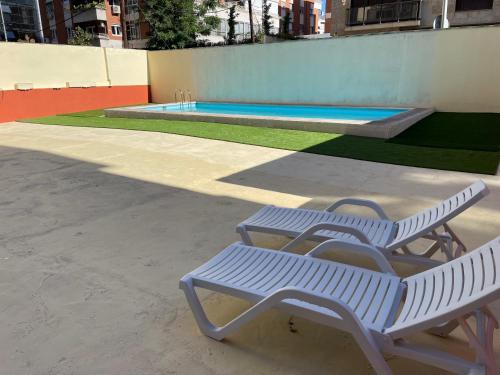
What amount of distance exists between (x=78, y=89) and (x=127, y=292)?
15.7m

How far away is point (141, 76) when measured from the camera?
1911cm

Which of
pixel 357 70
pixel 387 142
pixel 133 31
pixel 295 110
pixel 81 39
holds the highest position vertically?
pixel 133 31

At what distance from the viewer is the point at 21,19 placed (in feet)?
130

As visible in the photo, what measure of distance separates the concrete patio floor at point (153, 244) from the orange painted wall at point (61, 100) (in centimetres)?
751

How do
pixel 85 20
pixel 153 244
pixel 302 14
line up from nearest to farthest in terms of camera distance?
pixel 153 244 < pixel 85 20 < pixel 302 14

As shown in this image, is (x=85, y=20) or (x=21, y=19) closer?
(x=85, y=20)

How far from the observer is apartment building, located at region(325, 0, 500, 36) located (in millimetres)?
20297

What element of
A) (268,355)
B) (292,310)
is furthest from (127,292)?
(292,310)

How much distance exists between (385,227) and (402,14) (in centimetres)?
2344

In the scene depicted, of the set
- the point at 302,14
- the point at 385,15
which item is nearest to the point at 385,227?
the point at 385,15

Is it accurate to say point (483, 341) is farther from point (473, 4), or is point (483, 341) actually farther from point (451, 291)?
point (473, 4)

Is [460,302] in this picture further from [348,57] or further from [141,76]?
[141,76]

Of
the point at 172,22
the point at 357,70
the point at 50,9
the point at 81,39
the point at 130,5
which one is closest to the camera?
the point at 357,70

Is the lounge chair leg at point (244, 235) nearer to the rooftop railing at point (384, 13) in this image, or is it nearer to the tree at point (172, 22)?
the rooftop railing at point (384, 13)
